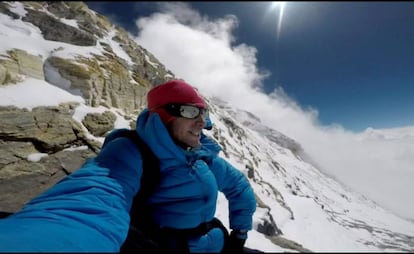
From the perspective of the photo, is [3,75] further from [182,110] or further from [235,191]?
[235,191]

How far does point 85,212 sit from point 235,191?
5.29 ft

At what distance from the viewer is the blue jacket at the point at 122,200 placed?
135 centimetres

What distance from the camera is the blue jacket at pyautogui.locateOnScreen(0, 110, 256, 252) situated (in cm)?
135

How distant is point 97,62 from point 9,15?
7924 mm

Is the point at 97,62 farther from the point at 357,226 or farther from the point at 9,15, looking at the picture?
the point at 357,226

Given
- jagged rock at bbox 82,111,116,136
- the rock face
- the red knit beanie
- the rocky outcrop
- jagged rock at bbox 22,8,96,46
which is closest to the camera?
the red knit beanie

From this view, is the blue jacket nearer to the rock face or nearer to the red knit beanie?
the red knit beanie

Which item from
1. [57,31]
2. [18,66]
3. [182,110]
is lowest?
[182,110]

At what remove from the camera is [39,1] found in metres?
32.9

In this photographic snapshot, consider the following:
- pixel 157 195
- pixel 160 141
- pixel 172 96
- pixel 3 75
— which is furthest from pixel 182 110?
pixel 3 75

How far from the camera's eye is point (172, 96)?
2.52m

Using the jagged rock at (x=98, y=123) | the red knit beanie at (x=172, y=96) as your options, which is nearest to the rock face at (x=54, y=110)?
the jagged rock at (x=98, y=123)

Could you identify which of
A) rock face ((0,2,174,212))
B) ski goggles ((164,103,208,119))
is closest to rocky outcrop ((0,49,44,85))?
rock face ((0,2,174,212))

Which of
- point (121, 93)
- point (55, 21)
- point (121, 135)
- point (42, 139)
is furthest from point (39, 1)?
point (121, 135)
